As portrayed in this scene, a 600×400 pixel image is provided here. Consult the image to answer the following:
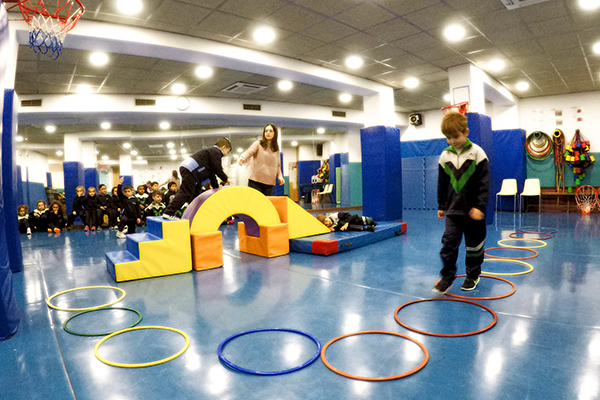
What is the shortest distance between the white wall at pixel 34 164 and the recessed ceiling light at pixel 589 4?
13415 mm

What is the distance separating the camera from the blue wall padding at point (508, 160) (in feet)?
34.0

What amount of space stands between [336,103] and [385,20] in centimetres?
559

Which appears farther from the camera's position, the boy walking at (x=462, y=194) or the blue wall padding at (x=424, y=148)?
the blue wall padding at (x=424, y=148)

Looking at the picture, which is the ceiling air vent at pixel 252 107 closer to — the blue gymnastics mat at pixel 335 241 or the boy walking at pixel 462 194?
the blue gymnastics mat at pixel 335 241

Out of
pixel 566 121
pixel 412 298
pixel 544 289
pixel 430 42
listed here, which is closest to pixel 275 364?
pixel 412 298

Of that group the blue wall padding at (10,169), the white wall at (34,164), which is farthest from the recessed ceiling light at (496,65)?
the white wall at (34,164)

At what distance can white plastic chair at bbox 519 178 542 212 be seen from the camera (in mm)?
9903

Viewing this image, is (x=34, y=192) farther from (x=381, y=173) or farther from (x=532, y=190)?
(x=532, y=190)

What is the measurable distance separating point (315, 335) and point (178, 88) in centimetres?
808

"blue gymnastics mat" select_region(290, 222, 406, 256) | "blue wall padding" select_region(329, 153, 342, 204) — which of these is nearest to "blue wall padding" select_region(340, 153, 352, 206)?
"blue wall padding" select_region(329, 153, 342, 204)

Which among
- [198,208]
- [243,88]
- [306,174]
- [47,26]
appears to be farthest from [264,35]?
[306,174]

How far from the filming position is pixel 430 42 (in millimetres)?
6555

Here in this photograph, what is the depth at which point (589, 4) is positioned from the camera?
530 cm

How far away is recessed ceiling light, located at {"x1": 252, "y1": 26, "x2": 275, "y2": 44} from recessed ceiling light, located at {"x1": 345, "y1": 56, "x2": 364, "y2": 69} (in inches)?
73.8
